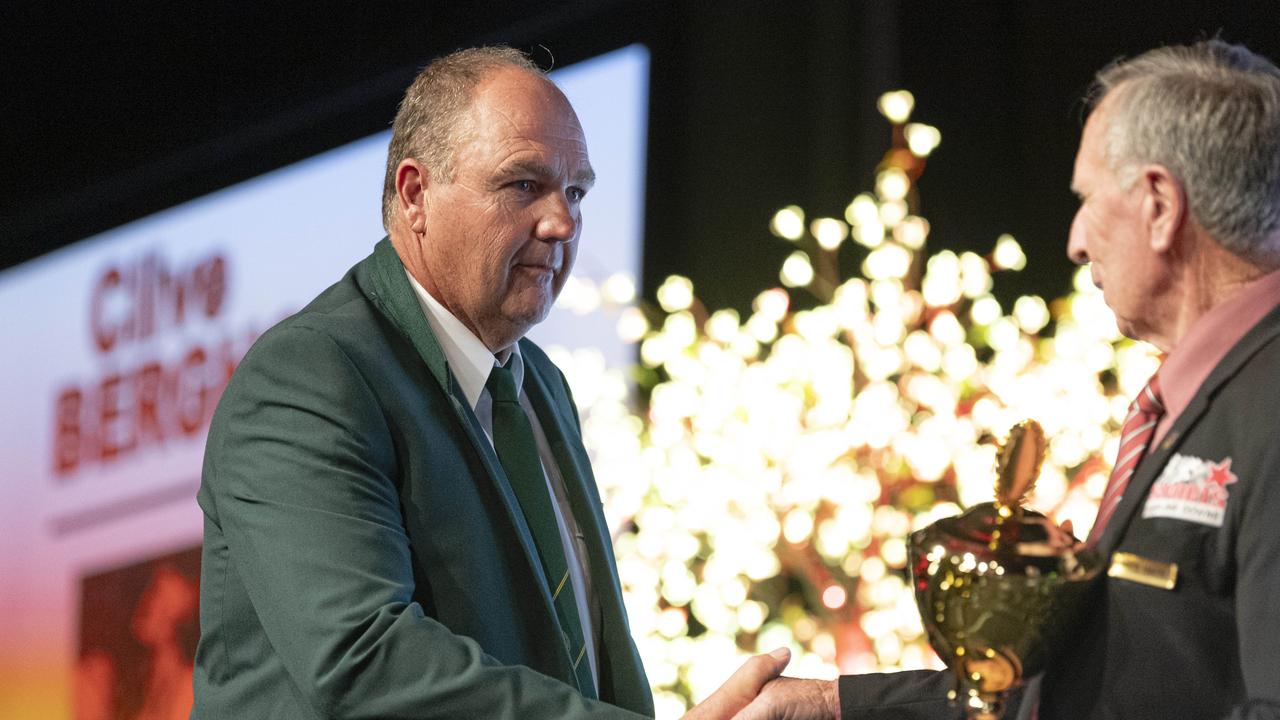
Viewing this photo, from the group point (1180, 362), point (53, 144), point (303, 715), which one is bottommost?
point (303, 715)

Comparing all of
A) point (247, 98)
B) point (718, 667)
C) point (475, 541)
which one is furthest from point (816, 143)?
point (475, 541)

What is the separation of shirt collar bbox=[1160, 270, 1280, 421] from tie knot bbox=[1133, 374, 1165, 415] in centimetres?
3

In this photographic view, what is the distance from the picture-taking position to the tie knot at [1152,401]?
1806mm

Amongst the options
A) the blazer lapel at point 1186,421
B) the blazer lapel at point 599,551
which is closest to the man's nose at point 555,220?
the blazer lapel at point 599,551

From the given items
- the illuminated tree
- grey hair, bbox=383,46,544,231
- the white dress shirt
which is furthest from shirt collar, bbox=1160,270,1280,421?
the illuminated tree

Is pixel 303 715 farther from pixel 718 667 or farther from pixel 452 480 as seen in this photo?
pixel 718 667

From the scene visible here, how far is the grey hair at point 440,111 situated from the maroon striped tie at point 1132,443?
1.06m

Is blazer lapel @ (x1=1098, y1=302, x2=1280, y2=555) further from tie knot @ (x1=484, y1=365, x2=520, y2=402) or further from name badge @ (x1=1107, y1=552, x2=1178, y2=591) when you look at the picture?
tie knot @ (x1=484, y1=365, x2=520, y2=402)

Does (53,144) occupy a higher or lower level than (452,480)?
higher

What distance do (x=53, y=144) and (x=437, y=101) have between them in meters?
5.18

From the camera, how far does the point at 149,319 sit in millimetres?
6332

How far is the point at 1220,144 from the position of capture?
5.70 feet

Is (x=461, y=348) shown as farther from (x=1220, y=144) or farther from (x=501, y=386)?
(x=1220, y=144)

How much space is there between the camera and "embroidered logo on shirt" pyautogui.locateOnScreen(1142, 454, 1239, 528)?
1608 mm
